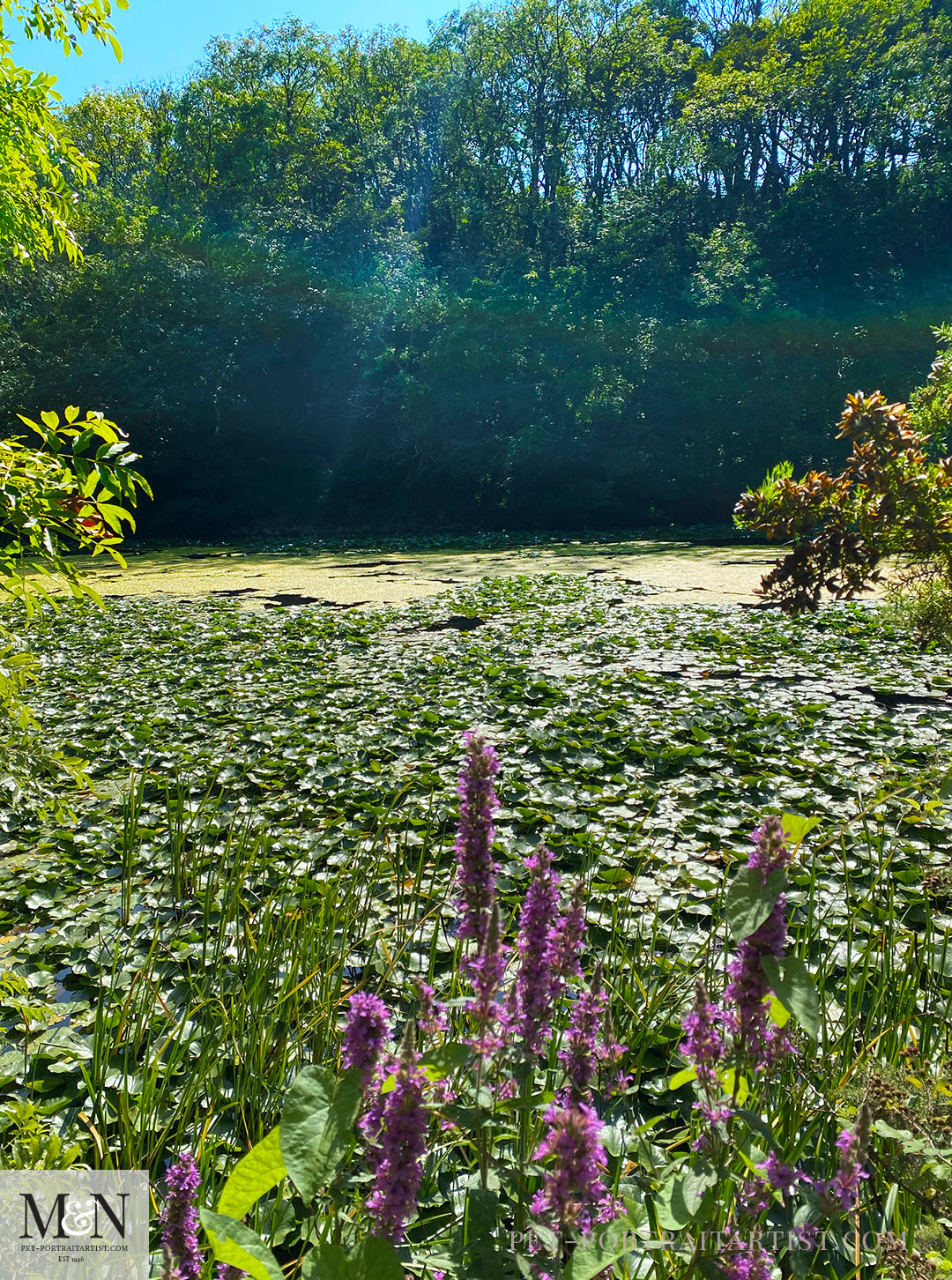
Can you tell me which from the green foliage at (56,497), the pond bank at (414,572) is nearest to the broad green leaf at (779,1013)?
the green foliage at (56,497)

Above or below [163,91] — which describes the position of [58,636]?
below

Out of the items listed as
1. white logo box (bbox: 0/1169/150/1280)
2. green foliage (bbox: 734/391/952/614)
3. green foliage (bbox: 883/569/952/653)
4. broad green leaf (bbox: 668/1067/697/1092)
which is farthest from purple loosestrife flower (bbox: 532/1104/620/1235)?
green foliage (bbox: 883/569/952/653)

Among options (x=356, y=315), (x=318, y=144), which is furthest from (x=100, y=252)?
(x=318, y=144)

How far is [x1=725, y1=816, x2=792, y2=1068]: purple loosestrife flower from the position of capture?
2.55 ft

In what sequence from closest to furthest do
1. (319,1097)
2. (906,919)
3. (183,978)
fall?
(319,1097) < (183,978) < (906,919)

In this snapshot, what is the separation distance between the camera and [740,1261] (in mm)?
822

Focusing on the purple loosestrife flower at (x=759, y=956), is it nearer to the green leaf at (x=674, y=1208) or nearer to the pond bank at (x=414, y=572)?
the green leaf at (x=674, y=1208)

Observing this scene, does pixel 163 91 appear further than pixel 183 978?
Yes

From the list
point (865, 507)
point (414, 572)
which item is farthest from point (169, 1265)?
point (414, 572)

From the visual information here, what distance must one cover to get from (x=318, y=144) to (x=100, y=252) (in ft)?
20.9

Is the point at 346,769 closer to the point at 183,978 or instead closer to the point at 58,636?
the point at 183,978

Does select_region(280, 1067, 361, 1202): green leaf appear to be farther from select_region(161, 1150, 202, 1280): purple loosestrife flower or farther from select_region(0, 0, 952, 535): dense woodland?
select_region(0, 0, 952, 535): dense woodland

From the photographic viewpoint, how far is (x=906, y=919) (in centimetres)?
212

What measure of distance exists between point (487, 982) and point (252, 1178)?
0.86ft
